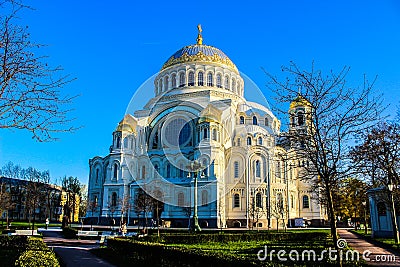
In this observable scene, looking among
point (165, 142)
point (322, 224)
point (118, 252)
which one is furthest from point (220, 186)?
point (118, 252)

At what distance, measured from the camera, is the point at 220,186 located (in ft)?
147

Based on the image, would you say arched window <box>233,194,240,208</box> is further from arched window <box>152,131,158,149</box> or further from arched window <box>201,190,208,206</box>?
arched window <box>152,131,158,149</box>

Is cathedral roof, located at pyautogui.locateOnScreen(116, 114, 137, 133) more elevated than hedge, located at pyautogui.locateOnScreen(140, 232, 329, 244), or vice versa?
Answer: cathedral roof, located at pyautogui.locateOnScreen(116, 114, 137, 133)

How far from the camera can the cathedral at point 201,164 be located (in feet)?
147

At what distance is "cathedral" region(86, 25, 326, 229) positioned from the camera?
44.9 metres

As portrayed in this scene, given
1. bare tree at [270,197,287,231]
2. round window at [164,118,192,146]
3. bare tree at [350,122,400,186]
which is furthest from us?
round window at [164,118,192,146]

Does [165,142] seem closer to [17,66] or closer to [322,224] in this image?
[322,224]

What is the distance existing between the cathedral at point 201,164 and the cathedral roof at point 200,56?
1.00 feet

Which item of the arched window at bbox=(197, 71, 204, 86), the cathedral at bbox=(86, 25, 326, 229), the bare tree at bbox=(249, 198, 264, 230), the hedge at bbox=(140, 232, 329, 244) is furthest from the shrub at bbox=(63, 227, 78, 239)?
the arched window at bbox=(197, 71, 204, 86)

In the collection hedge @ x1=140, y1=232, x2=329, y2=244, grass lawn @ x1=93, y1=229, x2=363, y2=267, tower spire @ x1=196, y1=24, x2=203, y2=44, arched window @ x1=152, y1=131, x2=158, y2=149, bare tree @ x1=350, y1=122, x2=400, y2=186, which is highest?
tower spire @ x1=196, y1=24, x2=203, y2=44

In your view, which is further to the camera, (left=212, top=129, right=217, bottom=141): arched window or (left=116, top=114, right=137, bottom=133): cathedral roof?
(left=116, top=114, right=137, bottom=133): cathedral roof

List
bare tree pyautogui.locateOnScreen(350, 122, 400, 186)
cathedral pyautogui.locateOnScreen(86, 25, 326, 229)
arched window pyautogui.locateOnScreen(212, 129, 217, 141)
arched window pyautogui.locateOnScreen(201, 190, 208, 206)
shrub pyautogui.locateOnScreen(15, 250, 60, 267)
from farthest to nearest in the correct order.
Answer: arched window pyautogui.locateOnScreen(212, 129, 217, 141), cathedral pyautogui.locateOnScreen(86, 25, 326, 229), arched window pyautogui.locateOnScreen(201, 190, 208, 206), bare tree pyautogui.locateOnScreen(350, 122, 400, 186), shrub pyautogui.locateOnScreen(15, 250, 60, 267)

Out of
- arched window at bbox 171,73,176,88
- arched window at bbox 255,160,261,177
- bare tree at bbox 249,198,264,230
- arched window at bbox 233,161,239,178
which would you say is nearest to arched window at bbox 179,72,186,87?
arched window at bbox 171,73,176,88

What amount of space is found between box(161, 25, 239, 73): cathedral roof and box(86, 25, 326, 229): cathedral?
0.31 metres
